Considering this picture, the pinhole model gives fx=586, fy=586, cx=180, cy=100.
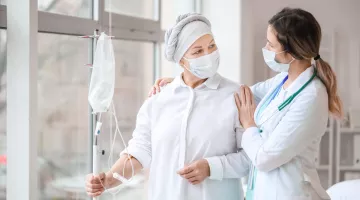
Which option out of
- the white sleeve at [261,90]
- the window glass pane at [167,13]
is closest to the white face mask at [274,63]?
the white sleeve at [261,90]

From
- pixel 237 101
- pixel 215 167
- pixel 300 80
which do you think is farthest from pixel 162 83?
pixel 300 80

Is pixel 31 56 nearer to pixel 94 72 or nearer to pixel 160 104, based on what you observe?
pixel 94 72

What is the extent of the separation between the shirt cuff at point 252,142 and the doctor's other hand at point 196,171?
152 millimetres

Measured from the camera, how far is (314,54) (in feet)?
6.68

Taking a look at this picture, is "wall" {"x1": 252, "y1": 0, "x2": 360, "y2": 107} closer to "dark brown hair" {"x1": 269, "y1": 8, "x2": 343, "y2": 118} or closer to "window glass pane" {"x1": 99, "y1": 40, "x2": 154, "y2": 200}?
"window glass pane" {"x1": 99, "y1": 40, "x2": 154, "y2": 200}

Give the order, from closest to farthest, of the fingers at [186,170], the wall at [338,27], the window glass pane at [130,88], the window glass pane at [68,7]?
the fingers at [186,170], the window glass pane at [68,7], the window glass pane at [130,88], the wall at [338,27]

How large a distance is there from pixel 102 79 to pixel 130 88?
4.94ft

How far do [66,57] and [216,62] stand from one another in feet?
3.19

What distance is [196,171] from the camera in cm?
208

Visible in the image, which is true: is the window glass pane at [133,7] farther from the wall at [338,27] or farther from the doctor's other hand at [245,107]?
the wall at [338,27]

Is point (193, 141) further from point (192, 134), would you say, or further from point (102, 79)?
point (102, 79)

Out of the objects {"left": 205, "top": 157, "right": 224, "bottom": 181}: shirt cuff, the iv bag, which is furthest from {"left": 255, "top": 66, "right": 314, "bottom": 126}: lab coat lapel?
the iv bag

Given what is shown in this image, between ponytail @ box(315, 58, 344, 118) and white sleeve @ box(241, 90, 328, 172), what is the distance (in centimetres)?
3

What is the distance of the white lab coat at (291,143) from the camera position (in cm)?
199
